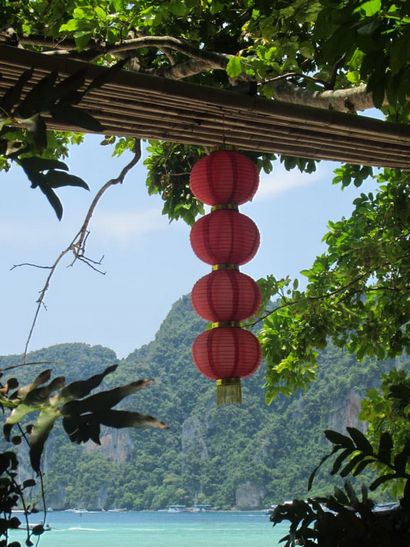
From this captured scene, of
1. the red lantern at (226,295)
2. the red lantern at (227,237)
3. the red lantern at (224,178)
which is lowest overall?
the red lantern at (226,295)

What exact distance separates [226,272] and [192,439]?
3210 centimetres

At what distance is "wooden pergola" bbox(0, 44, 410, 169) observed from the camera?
2344mm

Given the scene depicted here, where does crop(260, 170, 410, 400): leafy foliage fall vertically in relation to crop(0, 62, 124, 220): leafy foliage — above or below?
above

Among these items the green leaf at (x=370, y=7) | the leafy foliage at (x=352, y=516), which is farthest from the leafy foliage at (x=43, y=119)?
the leafy foliage at (x=352, y=516)

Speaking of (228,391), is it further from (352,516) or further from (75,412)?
(75,412)

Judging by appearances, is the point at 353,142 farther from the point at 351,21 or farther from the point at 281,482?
the point at 281,482

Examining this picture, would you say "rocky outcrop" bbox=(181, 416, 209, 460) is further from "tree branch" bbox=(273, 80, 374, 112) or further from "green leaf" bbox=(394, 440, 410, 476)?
"green leaf" bbox=(394, 440, 410, 476)

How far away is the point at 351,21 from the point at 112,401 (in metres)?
0.79

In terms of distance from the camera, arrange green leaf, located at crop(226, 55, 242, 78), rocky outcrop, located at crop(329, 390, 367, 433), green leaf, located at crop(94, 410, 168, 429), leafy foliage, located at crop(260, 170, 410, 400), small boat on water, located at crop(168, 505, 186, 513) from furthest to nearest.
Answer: small boat on water, located at crop(168, 505, 186, 513)
rocky outcrop, located at crop(329, 390, 367, 433)
leafy foliage, located at crop(260, 170, 410, 400)
green leaf, located at crop(226, 55, 242, 78)
green leaf, located at crop(94, 410, 168, 429)

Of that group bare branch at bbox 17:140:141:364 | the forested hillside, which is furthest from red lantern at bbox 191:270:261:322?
the forested hillside

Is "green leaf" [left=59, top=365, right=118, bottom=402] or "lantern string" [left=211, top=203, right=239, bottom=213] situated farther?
"lantern string" [left=211, top=203, right=239, bottom=213]

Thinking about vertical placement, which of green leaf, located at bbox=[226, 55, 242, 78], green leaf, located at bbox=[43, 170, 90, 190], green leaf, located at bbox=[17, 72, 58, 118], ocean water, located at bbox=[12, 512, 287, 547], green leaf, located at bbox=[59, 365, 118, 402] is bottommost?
ocean water, located at bbox=[12, 512, 287, 547]

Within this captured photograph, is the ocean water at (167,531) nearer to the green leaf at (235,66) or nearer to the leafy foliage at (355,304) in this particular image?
the leafy foliage at (355,304)

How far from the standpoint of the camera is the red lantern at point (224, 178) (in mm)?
2990
